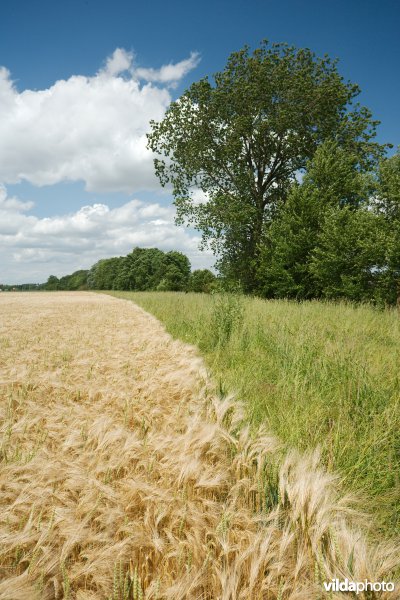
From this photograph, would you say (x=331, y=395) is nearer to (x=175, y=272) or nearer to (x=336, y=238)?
(x=336, y=238)

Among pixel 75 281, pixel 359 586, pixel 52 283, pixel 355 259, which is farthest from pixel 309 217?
pixel 52 283

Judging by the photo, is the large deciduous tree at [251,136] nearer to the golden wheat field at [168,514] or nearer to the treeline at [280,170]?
the treeline at [280,170]

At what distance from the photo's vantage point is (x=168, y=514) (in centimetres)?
153

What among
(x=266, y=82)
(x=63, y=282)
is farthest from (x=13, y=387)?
(x=63, y=282)

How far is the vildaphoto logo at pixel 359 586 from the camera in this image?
3.59 ft

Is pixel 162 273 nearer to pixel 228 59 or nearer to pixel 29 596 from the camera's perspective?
pixel 228 59

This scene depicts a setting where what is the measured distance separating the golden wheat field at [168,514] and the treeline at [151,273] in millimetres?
61420

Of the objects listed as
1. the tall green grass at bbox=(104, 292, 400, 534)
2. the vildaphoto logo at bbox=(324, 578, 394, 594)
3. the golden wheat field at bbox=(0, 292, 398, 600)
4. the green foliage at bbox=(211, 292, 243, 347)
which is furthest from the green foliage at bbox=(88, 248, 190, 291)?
the vildaphoto logo at bbox=(324, 578, 394, 594)

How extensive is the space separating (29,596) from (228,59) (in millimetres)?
26009

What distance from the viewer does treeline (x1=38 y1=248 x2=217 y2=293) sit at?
73.8 meters

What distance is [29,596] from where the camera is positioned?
1.12 metres

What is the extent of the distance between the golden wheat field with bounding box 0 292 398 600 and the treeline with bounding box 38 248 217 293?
61.4m

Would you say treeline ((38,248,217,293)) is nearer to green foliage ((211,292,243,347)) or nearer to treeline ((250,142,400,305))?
treeline ((250,142,400,305))

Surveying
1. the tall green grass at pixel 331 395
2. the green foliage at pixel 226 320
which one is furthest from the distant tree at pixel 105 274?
the tall green grass at pixel 331 395
